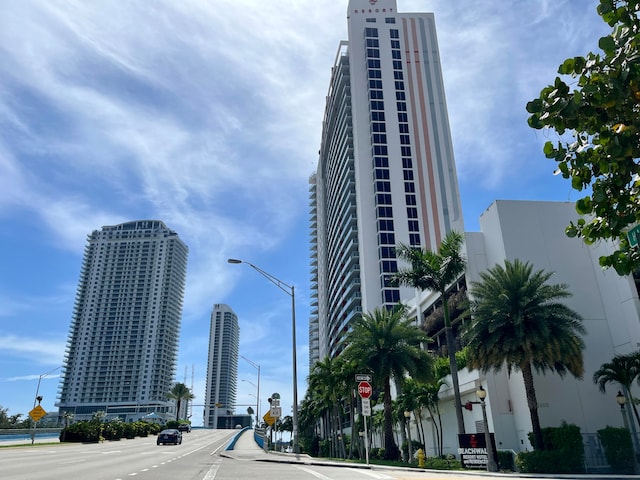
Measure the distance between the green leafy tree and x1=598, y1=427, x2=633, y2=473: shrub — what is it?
24.3 metres

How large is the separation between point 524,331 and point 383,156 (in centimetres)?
7792

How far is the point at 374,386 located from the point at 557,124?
103 ft

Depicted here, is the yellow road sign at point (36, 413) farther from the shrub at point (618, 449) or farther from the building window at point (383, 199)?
the building window at point (383, 199)

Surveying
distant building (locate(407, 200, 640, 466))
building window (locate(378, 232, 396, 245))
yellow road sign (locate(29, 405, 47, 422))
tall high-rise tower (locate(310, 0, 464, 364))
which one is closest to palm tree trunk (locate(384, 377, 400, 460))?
distant building (locate(407, 200, 640, 466))

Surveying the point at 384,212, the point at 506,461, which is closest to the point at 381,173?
the point at 384,212

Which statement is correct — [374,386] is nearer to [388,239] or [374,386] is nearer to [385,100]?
[388,239]

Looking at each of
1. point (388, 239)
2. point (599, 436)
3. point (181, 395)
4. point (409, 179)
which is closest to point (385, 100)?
point (409, 179)

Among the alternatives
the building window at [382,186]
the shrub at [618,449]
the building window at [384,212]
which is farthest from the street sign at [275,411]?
the building window at [382,186]

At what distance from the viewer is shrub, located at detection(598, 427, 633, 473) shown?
81.1ft

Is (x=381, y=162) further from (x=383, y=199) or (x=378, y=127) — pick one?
(x=383, y=199)

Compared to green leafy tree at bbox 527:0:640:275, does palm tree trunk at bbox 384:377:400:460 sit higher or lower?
lower

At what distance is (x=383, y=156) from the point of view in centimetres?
9981

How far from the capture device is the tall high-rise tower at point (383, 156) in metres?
93.7

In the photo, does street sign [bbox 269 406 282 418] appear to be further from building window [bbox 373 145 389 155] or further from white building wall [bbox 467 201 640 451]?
building window [bbox 373 145 389 155]
